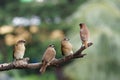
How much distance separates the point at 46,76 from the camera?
12914mm

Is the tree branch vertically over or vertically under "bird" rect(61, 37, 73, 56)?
under

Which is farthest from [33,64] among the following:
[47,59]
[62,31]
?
[62,31]

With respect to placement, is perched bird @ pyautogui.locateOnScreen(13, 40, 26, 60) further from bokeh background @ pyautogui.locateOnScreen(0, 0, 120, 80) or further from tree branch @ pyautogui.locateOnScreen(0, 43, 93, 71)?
bokeh background @ pyautogui.locateOnScreen(0, 0, 120, 80)

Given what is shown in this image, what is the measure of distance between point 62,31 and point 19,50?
36.3ft

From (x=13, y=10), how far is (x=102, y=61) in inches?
192

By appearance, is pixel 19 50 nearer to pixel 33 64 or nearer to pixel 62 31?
pixel 33 64

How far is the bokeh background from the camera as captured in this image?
29.3 feet

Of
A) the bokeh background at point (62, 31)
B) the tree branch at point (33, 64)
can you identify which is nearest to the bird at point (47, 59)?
the tree branch at point (33, 64)

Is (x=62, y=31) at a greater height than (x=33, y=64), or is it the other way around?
(x=33, y=64)

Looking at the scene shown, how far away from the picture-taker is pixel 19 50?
75.8 inches

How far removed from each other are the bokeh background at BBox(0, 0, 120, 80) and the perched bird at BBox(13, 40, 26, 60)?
6.44 meters

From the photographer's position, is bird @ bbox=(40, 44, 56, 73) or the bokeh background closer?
bird @ bbox=(40, 44, 56, 73)

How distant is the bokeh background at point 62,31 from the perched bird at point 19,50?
6444 mm

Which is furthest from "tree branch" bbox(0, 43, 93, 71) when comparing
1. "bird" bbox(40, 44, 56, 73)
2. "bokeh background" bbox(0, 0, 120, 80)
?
"bokeh background" bbox(0, 0, 120, 80)
